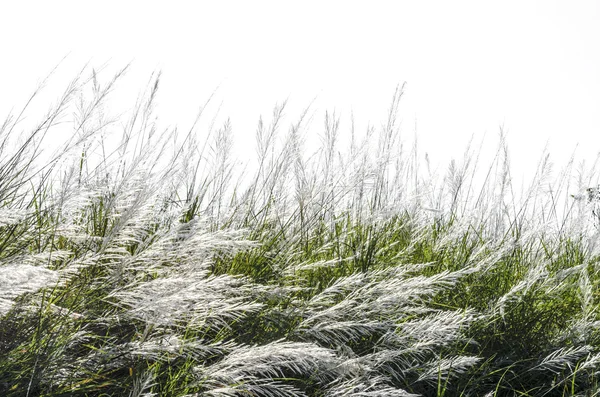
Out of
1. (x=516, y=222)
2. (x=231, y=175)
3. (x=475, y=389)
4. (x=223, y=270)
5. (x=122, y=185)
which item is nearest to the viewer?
(x=122, y=185)

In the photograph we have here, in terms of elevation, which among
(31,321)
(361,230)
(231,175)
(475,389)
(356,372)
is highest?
(231,175)

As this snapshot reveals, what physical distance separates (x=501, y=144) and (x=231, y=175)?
→ 6.23ft

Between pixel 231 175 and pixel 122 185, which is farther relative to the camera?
pixel 231 175

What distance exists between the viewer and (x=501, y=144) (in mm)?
3809

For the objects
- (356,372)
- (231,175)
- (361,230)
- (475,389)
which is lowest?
(475,389)

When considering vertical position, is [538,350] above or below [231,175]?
below

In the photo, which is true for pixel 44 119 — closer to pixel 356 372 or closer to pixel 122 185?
pixel 122 185

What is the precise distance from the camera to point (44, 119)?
186 centimetres

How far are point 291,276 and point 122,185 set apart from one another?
0.93 m

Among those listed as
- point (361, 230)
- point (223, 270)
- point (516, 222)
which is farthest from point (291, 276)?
point (516, 222)

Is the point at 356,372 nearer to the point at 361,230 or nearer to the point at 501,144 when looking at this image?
the point at 361,230

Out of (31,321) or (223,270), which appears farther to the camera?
(223,270)

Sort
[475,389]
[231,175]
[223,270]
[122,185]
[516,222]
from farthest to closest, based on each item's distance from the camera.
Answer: [516,222]
[231,175]
[223,270]
[475,389]
[122,185]

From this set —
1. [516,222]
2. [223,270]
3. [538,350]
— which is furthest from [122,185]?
[516,222]
